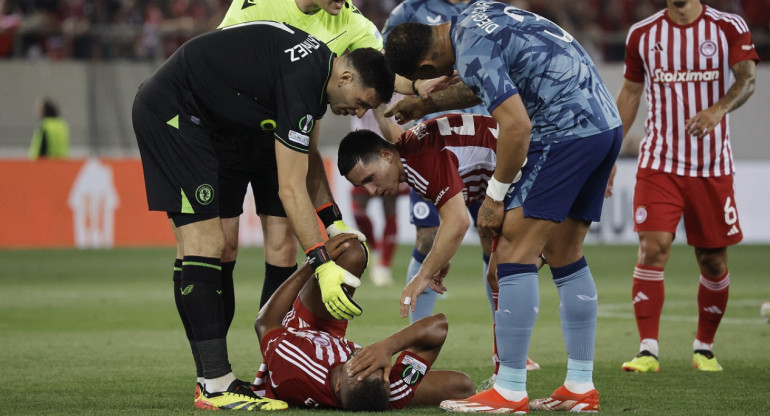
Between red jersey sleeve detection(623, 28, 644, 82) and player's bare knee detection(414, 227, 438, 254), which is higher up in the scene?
red jersey sleeve detection(623, 28, 644, 82)

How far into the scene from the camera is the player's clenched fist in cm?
520

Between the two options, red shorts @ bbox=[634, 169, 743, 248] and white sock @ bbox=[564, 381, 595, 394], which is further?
red shorts @ bbox=[634, 169, 743, 248]

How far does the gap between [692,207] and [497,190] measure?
2.71m

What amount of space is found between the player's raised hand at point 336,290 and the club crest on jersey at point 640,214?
9.05 feet

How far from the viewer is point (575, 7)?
72.4ft

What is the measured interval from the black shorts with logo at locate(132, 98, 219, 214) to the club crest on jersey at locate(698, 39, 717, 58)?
11.8 ft

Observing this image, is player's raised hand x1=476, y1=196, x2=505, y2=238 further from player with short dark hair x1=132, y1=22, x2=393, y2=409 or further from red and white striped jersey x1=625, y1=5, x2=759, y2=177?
red and white striped jersey x1=625, y1=5, x2=759, y2=177

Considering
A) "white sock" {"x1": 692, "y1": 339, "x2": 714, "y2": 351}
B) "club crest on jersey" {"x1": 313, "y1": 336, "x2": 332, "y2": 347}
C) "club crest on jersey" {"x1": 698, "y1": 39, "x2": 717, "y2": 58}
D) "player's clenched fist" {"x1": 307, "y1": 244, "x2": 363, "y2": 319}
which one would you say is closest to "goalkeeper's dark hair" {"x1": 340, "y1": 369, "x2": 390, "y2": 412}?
"club crest on jersey" {"x1": 313, "y1": 336, "x2": 332, "y2": 347}

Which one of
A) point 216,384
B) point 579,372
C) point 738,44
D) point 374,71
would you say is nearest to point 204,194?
point 216,384

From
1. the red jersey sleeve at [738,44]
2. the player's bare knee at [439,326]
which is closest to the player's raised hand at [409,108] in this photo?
the player's bare knee at [439,326]

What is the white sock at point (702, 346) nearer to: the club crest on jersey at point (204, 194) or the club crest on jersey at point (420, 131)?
the club crest on jersey at point (420, 131)

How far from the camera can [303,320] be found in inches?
220

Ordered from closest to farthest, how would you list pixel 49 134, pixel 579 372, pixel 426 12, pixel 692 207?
pixel 579 372 < pixel 692 207 < pixel 426 12 < pixel 49 134

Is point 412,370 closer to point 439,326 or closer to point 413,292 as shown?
point 439,326
